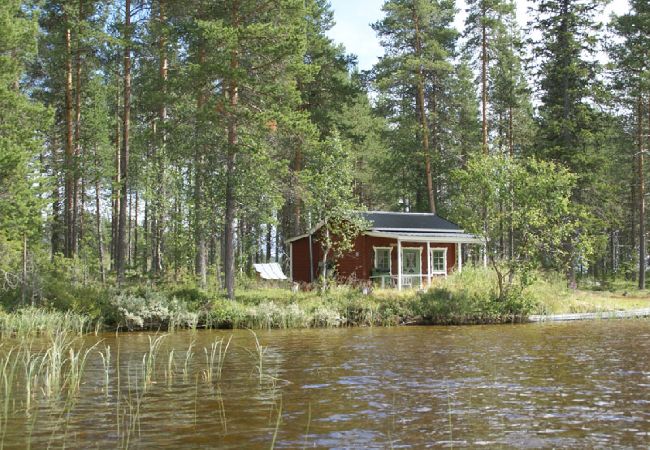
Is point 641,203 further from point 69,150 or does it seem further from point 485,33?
point 69,150

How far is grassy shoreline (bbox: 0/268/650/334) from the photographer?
710 inches

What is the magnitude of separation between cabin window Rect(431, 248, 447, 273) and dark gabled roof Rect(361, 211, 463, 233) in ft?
3.06

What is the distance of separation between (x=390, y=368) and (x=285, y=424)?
422cm

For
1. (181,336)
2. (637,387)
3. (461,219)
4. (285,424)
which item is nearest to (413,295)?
(461,219)

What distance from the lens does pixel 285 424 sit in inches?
289

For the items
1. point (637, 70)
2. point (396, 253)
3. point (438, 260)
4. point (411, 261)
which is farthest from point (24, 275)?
point (637, 70)

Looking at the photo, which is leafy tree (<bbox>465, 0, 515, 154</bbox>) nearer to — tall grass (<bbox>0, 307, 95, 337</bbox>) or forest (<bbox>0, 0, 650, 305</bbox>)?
forest (<bbox>0, 0, 650, 305</bbox>)

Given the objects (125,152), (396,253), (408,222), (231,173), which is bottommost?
(396,253)

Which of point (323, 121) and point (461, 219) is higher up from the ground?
point (323, 121)

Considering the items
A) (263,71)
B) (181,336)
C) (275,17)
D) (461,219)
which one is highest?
(275,17)

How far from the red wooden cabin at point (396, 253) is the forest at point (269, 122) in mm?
2071

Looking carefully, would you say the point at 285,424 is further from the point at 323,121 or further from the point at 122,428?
the point at 323,121

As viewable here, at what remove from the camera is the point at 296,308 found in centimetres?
1931

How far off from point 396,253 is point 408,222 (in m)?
2.26
